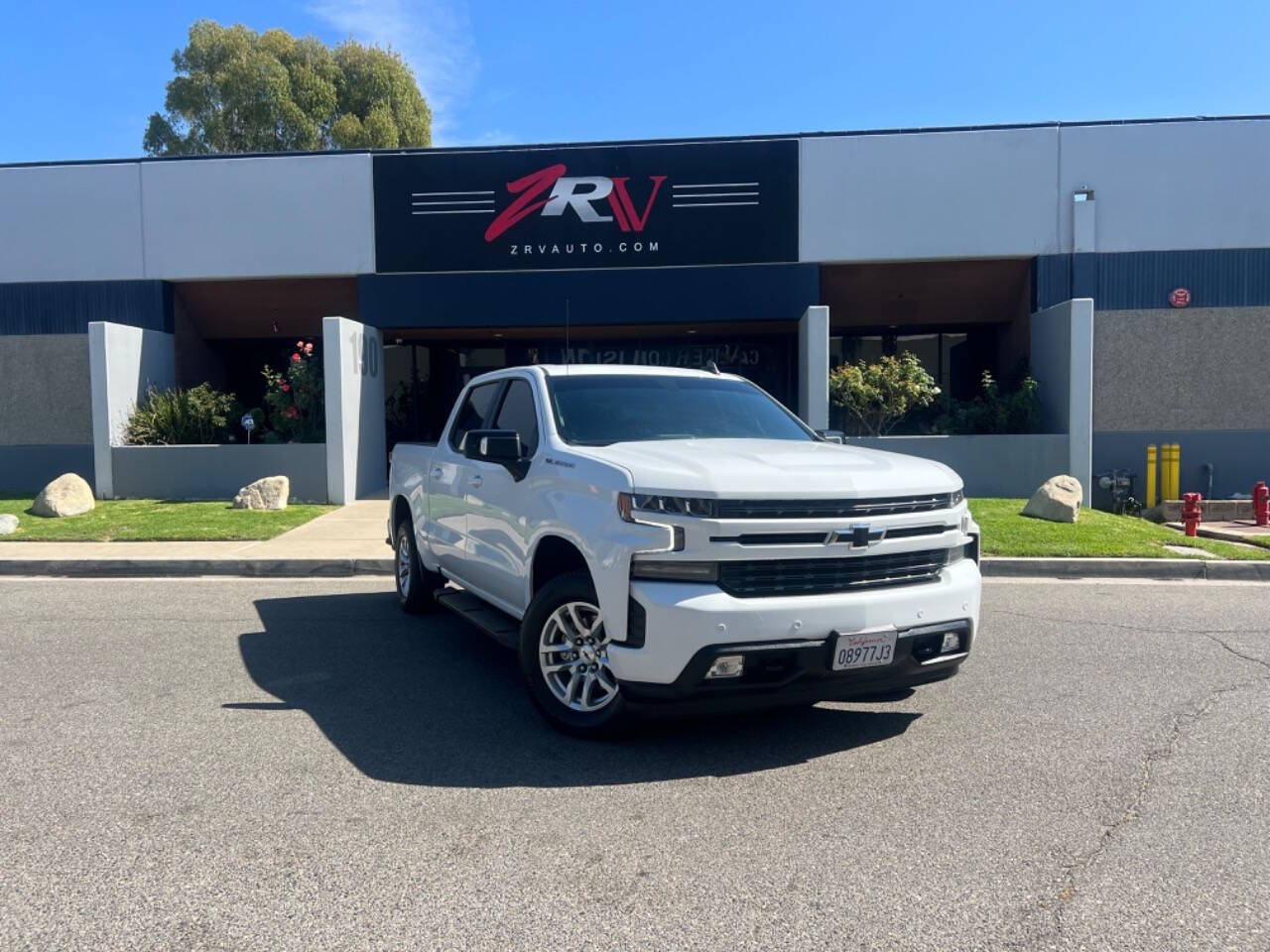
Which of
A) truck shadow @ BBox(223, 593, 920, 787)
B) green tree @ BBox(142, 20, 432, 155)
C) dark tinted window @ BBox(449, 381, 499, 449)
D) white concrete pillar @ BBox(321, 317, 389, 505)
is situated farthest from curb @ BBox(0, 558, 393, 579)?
green tree @ BBox(142, 20, 432, 155)

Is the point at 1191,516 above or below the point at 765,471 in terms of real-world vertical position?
below

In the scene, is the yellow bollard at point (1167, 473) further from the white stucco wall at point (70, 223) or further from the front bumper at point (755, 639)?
the white stucco wall at point (70, 223)

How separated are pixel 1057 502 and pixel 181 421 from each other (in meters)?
13.8

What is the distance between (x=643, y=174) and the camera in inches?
691

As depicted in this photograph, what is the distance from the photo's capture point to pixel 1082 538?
38.1ft

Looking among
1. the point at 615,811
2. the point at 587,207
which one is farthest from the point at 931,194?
the point at 615,811

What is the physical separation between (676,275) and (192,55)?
2835 cm

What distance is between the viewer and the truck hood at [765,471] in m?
4.56

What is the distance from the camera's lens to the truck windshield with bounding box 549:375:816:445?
579cm

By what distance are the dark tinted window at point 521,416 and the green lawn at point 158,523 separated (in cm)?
699

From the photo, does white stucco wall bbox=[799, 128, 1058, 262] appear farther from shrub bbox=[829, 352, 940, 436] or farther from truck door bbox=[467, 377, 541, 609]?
truck door bbox=[467, 377, 541, 609]

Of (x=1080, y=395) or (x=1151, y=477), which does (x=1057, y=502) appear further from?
(x=1151, y=477)

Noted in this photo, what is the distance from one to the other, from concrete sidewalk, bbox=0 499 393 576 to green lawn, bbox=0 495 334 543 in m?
0.34

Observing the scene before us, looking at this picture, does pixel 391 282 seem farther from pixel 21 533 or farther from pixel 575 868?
pixel 575 868
